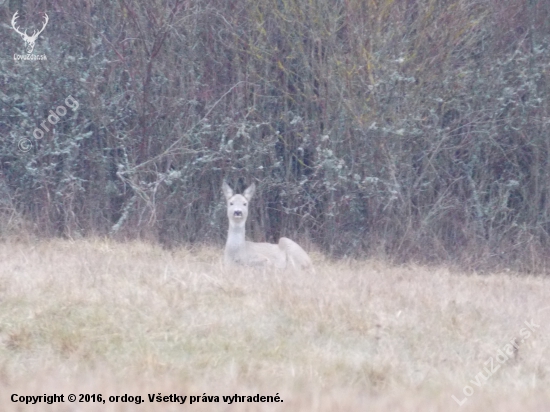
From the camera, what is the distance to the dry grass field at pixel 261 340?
5.42 meters

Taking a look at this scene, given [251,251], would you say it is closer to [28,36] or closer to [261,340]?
[261,340]

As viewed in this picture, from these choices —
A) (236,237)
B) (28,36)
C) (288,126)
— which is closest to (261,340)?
(236,237)

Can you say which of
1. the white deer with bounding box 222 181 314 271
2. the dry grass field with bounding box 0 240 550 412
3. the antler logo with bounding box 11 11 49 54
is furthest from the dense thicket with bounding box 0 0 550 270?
the dry grass field with bounding box 0 240 550 412

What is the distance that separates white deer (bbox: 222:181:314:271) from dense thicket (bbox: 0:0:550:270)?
2191 mm

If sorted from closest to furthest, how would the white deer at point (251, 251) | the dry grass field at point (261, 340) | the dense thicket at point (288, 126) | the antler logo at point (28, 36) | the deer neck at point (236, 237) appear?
the dry grass field at point (261, 340) → the white deer at point (251, 251) → the deer neck at point (236, 237) → the dense thicket at point (288, 126) → the antler logo at point (28, 36)

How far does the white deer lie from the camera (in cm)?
1107

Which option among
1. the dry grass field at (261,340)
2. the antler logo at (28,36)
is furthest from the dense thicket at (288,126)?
the dry grass field at (261,340)

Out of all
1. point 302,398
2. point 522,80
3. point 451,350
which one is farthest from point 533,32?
point 302,398

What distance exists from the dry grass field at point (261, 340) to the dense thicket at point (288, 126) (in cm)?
472

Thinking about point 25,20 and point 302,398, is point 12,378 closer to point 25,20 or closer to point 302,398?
point 302,398

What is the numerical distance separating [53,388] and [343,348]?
233cm

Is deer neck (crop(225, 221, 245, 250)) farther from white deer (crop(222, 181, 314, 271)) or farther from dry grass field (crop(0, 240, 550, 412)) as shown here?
dry grass field (crop(0, 240, 550, 412))

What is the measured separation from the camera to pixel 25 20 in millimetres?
14336

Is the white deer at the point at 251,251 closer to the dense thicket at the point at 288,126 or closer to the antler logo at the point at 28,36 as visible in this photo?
the dense thicket at the point at 288,126
